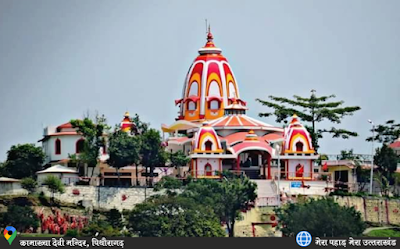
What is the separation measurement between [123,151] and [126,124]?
20.5 ft

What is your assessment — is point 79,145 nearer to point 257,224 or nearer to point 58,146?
point 58,146

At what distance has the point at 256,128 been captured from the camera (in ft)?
259

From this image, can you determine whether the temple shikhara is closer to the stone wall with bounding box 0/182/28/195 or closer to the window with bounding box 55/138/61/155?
the window with bounding box 55/138/61/155

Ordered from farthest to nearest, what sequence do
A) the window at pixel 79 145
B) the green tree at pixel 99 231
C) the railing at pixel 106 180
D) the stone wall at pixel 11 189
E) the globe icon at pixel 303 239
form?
the window at pixel 79 145 < the railing at pixel 106 180 < the stone wall at pixel 11 189 < the green tree at pixel 99 231 < the globe icon at pixel 303 239

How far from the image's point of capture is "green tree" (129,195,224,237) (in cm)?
6562

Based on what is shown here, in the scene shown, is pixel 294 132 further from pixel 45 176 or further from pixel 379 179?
pixel 45 176

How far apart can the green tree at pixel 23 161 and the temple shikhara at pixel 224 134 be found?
6.64m

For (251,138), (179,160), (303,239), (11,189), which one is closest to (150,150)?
(179,160)

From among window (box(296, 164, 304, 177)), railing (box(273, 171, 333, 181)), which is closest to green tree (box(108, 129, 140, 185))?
railing (box(273, 171, 333, 181))

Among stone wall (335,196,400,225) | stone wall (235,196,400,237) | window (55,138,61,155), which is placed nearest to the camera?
stone wall (235,196,400,237)

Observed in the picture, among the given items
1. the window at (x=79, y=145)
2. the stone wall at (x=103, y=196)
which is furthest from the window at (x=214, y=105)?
the stone wall at (x=103, y=196)

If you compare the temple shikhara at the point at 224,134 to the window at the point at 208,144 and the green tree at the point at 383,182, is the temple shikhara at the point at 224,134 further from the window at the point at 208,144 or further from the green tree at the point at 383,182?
the green tree at the point at 383,182

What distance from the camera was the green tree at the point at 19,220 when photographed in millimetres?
67875

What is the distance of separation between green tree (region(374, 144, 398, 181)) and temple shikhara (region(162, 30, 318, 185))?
362 cm
